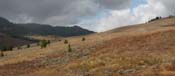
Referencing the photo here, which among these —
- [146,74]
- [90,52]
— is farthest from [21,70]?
[146,74]

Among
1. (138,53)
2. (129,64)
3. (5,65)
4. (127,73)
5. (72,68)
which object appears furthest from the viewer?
(5,65)

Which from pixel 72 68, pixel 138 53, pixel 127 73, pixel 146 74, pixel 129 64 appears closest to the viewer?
pixel 146 74

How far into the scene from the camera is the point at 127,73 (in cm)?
5131

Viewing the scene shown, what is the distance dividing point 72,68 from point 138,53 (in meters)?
12.6

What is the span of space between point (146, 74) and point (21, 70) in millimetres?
27619

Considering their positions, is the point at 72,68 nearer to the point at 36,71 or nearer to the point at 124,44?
the point at 36,71

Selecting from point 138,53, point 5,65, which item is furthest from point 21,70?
point 138,53

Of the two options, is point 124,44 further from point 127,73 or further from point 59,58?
point 127,73

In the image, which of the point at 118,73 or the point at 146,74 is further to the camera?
the point at 118,73

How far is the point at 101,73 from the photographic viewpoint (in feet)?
175

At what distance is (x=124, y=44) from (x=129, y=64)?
76.8ft

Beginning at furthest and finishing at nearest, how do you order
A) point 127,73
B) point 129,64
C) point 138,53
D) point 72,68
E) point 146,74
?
point 138,53 < point 72,68 < point 129,64 < point 127,73 < point 146,74

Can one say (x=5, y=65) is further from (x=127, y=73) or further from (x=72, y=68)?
(x=127, y=73)

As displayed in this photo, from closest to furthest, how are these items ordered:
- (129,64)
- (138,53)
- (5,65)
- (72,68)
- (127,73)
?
(127,73), (129,64), (72,68), (138,53), (5,65)
